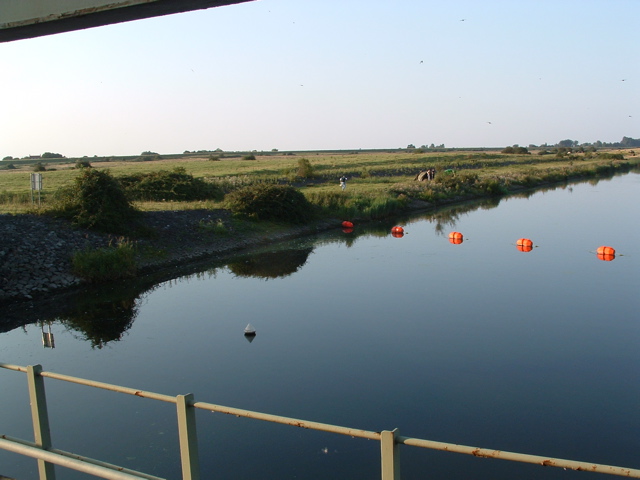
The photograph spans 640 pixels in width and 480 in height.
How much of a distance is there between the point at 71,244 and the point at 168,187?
13032mm

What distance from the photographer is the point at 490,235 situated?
30.1 meters

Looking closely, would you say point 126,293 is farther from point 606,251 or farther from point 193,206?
point 606,251

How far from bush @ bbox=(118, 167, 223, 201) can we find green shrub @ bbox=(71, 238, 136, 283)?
461 inches

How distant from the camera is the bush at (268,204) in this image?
3053 centimetres

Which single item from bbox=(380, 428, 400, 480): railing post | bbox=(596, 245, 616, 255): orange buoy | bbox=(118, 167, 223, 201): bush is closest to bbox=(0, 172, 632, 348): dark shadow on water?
bbox=(118, 167, 223, 201): bush

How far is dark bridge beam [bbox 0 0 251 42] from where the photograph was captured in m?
4.78

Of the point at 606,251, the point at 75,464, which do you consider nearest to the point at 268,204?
the point at 606,251

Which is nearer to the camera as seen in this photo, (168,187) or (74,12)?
(74,12)

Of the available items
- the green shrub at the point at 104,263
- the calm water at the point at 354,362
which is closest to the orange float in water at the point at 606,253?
the calm water at the point at 354,362

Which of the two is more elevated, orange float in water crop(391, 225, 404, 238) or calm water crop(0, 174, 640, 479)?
orange float in water crop(391, 225, 404, 238)

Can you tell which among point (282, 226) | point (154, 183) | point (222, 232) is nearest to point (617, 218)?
point (282, 226)

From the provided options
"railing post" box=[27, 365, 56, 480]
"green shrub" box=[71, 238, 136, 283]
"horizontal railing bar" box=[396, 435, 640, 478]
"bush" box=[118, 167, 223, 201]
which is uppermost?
"bush" box=[118, 167, 223, 201]

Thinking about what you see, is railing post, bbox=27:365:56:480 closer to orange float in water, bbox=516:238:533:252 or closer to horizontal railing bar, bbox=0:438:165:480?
horizontal railing bar, bbox=0:438:165:480

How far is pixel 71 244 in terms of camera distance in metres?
21.1
